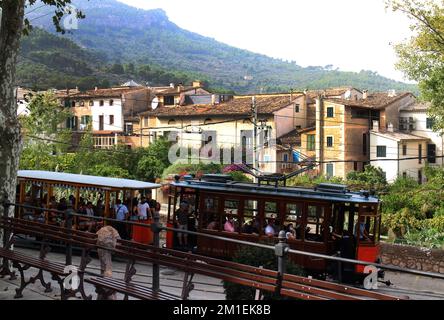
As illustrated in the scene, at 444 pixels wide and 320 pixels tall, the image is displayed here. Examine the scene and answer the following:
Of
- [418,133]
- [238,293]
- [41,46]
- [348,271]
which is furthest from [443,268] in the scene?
[41,46]

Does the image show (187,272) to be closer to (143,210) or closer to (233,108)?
(143,210)

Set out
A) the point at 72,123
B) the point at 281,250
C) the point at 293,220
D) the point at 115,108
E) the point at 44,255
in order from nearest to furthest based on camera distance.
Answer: the point at 281,250 → the point at 44,255 → the point at 293,220 → the point at 115,108 → the point at 72,123

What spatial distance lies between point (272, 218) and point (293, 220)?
0.58m

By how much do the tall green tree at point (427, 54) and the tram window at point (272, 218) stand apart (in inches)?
551

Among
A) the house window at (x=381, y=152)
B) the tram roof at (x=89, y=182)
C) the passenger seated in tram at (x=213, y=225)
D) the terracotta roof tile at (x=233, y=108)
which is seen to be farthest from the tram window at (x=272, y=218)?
the house window at (x=381, y=152)

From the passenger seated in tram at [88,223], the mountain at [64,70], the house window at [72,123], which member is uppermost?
the mountain at [64,70]

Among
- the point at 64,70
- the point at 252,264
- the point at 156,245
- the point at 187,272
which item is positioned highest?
the point at 64,70

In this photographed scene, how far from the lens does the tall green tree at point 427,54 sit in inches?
1066

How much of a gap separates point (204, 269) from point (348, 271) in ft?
30.2

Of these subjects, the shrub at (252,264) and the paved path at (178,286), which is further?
the paved path at (178,286)

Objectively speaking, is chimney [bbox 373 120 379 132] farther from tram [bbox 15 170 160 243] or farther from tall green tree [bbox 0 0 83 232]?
tall green tree [bbox 0 0 83 232]

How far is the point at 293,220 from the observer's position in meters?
16.1

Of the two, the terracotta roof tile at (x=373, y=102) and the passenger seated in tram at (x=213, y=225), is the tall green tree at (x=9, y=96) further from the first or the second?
the terracotta roof tile at (x=373, y=102)

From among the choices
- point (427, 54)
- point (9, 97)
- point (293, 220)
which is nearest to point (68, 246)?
point (9, 97)
